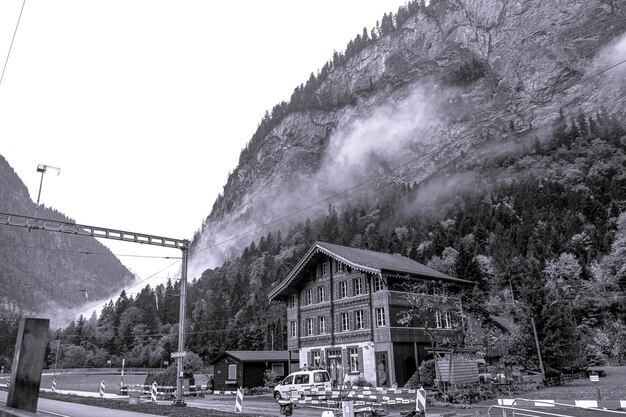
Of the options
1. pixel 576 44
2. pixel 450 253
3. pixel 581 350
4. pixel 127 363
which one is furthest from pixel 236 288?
pixel 576 44

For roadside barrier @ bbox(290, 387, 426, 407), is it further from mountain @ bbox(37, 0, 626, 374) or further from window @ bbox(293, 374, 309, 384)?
mountain @ bbox(37, 0, 626, 374)

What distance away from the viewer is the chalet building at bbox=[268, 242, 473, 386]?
40.6 m

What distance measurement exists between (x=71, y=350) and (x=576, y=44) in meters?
190

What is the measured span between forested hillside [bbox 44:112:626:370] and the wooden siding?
6.96 m

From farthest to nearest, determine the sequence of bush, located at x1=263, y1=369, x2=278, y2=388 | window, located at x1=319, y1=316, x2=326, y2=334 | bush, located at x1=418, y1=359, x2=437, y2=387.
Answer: window, located at x1=319, y1=316, x2=326, y2=334 → bush, located at x1=263, y1=369, x2=278, y2=388 → bush, located at x1=418, y1=359, x2=437, y2=387

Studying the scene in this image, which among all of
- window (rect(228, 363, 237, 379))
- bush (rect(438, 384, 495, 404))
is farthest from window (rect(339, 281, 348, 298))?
bush (rect(438, 384, 495, 404))

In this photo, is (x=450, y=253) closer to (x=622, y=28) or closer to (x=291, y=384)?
(x=291, y=384)

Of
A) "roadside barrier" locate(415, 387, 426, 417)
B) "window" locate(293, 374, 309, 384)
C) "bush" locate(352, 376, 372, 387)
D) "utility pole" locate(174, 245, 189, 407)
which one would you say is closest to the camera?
"roadside barrier" locate(415, 387, 426, 417)

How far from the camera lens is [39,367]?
6.36m

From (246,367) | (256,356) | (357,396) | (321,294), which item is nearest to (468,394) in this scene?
(357,396)

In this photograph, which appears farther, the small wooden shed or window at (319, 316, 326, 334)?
the small wooden shed

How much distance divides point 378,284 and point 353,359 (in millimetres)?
6749

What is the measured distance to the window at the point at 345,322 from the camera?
4453cm

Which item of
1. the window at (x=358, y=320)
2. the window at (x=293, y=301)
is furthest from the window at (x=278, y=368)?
A: the window at (x=358, y=320)
